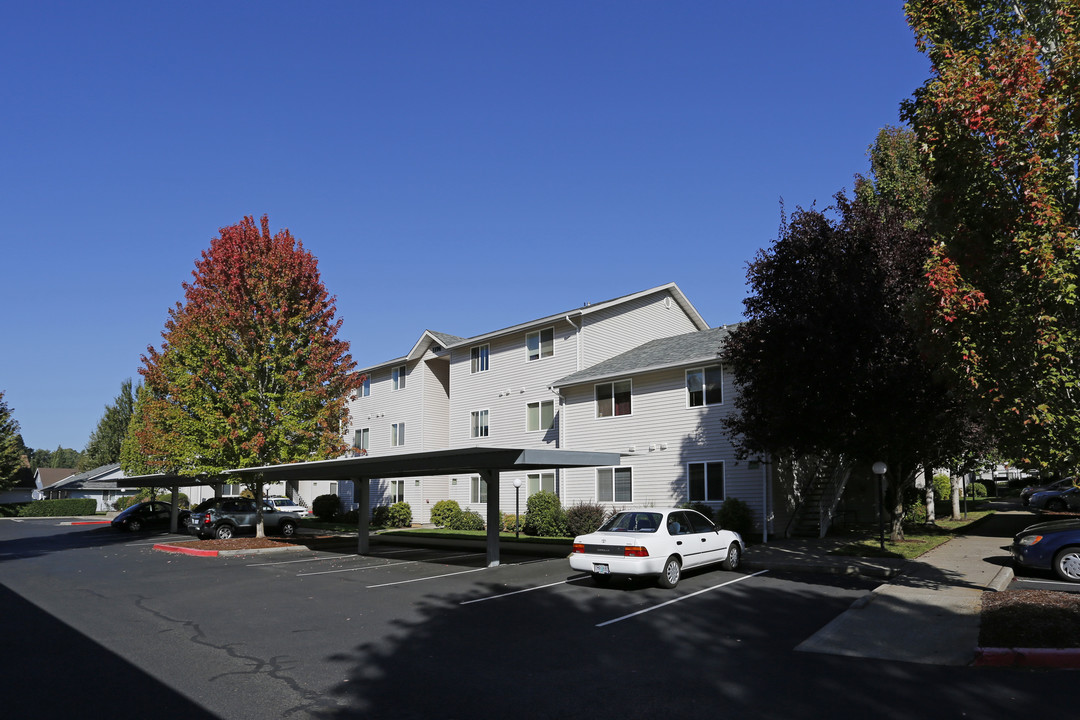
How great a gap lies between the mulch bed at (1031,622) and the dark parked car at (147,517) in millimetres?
36315

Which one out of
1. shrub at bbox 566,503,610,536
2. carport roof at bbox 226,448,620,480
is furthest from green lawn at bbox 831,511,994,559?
shrub at bbox 566,503,610,536

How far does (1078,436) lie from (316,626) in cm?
1099

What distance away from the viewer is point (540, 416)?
1248 inches

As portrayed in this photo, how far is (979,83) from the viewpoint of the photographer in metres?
9.76

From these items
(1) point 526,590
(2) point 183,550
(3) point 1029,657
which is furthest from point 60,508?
(3) point 1029,657

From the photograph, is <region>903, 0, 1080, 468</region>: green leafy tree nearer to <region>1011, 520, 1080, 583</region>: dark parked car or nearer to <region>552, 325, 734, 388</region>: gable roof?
<region>1011, 520, 1080, 583</region>: dark parked car

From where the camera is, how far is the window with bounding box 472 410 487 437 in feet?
114

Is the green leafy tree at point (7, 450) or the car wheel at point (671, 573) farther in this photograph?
the green leafy tree at point (7, 450)

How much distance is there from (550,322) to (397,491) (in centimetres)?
1441

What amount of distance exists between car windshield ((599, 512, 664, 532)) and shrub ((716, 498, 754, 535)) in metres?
9.52

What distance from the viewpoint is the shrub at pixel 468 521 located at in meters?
32.8

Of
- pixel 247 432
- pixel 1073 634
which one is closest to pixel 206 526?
pixel 247 432

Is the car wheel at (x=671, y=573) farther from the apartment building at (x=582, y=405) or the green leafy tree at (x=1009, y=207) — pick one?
the apartment building at (x=582, y=405)

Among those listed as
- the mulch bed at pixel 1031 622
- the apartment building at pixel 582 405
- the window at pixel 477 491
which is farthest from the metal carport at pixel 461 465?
the window at pixel 477 491
